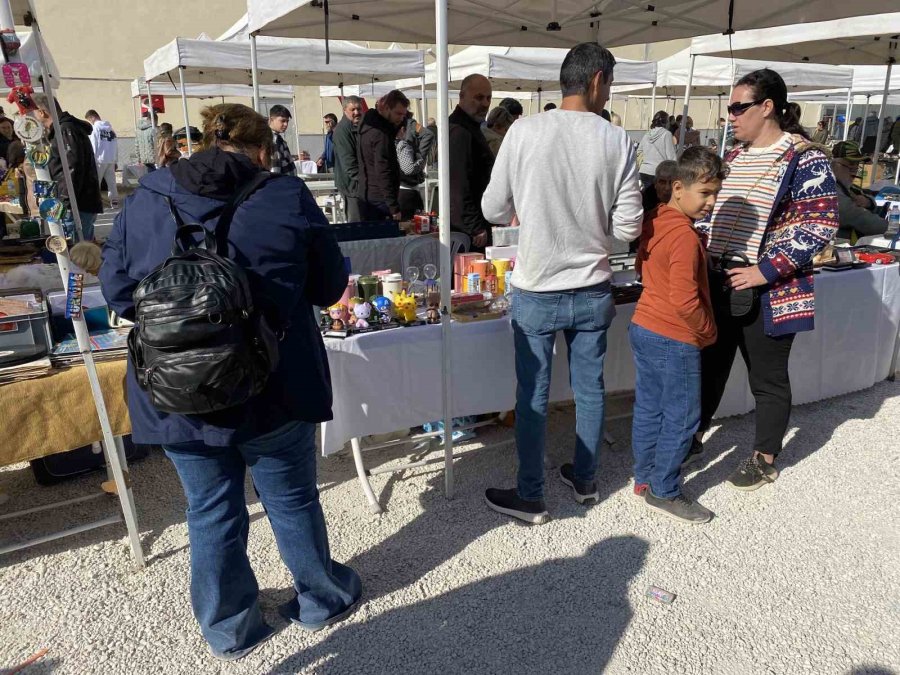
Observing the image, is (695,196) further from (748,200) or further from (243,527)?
(243,527)

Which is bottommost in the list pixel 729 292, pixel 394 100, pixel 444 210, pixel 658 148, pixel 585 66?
pixel 729 292

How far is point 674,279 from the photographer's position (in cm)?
228

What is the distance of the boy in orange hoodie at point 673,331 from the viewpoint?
227 centimetres

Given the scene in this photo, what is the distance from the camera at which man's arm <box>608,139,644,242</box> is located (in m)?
2.22

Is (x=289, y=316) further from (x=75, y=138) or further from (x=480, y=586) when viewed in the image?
(x=75, y=138)

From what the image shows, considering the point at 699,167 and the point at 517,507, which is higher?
the point at 699,167

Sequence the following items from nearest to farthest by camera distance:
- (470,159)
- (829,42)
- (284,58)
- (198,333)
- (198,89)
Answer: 1. (198,333)
2. (470,159)
3. (829,42)
4. (284,58)
5. (198,89)

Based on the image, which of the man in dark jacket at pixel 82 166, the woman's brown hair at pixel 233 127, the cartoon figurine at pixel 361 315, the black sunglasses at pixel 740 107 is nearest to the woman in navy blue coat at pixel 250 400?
the woman's brown hair at pixel 233 127

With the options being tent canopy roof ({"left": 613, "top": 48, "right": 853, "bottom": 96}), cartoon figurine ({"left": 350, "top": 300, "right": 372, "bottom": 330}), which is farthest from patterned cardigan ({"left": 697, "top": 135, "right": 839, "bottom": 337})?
tent canopy roof ({"left": 613, "top": 48, "right": 853, "bottom": 96})

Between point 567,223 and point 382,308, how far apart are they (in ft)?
2.91

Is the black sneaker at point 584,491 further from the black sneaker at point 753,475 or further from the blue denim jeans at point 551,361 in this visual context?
the black sneaker at point 753,475

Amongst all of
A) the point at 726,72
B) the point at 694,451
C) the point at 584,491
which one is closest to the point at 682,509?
the point at 584,491

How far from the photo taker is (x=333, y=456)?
3203 millimetres

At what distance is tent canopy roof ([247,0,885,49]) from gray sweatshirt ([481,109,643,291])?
176cm
